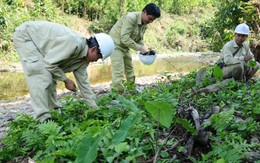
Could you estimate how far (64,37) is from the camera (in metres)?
3.38

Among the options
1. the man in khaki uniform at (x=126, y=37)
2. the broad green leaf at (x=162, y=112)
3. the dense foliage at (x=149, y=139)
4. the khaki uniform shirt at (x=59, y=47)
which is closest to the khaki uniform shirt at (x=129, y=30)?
the man in khaki uniform at (x=126, y=37)

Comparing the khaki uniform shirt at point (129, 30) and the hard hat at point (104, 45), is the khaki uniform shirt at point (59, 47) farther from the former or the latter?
the khaki uniform shirt at point (129, 30)

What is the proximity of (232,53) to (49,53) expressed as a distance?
3747 mm

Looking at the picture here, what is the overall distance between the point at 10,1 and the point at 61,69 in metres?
14.4

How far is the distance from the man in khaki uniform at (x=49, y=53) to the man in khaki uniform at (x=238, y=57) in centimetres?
305

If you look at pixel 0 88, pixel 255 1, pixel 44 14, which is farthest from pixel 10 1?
pixel 255 1

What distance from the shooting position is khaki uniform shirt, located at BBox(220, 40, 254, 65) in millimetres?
5805

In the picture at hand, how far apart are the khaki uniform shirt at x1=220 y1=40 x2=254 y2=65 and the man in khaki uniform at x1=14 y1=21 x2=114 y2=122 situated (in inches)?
120

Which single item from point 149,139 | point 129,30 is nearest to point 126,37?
point 129,30

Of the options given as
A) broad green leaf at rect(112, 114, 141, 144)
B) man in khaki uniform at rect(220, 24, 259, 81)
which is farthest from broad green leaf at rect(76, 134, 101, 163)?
man in khaki uniform at rect(220, 24, 259, 81)

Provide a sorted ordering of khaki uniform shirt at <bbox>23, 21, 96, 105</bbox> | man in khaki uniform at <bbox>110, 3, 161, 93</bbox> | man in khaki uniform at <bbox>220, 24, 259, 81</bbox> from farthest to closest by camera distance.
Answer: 1. man in khaki uniform at <bbox>220, 24, 259, 81</bbox>
2. man in khaki uniform at <bbox>110, 3, 161, 93</bbox>
3. khaki uniform shirt at <bbox>23, 21, 96, 105</bbox>

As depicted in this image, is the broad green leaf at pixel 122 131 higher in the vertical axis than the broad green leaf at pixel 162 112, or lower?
lower

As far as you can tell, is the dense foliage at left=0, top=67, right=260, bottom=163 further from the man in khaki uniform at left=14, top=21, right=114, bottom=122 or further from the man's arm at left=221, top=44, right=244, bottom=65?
the man's arm at left=221, top=44, right=244, bottom=65

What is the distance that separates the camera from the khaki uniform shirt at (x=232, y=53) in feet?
19.0
